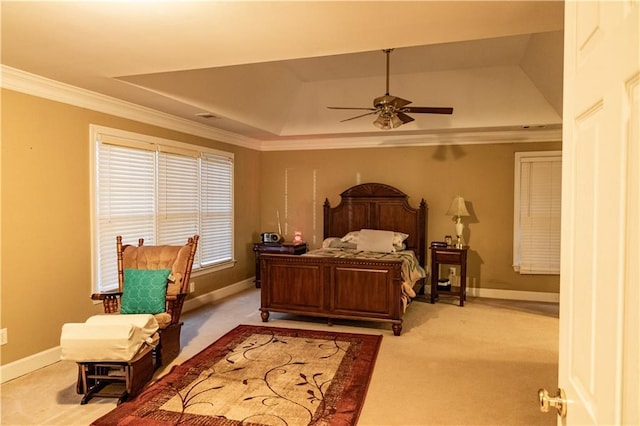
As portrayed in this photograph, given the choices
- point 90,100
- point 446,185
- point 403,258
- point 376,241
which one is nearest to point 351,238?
point 376,241

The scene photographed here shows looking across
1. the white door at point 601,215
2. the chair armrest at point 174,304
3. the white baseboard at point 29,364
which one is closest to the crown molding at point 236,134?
the chair armrest at point 174,304

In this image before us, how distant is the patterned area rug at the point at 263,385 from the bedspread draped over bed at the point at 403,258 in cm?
80

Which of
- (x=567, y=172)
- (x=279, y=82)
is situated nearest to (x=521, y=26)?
(x=567, y=172)

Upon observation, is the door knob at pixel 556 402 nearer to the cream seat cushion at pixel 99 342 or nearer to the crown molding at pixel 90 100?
the cream seat cushion at pixel 99 342

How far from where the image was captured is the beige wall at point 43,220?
3.22 m

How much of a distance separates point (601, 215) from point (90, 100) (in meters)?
4.27

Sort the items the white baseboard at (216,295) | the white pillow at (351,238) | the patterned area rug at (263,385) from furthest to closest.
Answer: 1. the white pillow at (351,238)
2. the white baseboard at (216,295)
3. the patterned area rug at (263,385)

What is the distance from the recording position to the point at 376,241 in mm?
5645

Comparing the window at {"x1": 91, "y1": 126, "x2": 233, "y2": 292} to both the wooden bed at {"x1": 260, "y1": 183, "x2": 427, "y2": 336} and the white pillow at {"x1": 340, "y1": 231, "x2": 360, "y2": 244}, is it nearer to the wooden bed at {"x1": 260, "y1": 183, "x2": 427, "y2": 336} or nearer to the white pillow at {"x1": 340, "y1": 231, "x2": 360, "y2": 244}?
the wooden bed at {"x1": 260, "y1": 183, "x2": 427, "y2": 336}

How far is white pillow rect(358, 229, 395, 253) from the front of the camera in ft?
18.2

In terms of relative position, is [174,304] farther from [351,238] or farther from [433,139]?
[433,139]

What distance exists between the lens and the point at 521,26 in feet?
7.88

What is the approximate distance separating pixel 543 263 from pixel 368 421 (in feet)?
14.4

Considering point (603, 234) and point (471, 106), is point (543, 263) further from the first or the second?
point (603, 234)
